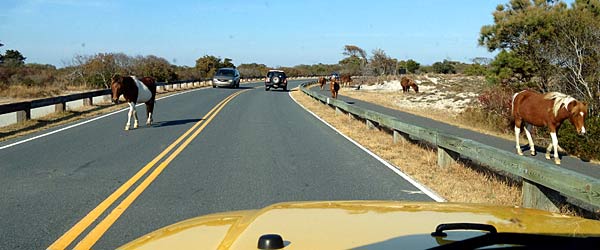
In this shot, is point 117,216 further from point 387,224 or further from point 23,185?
point 387,224

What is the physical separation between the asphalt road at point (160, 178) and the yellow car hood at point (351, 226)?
268cm

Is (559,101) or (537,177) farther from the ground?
(559,101)

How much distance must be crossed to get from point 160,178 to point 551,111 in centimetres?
803

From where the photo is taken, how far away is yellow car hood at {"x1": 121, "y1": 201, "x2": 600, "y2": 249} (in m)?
2.77

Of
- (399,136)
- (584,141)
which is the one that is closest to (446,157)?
(399,136)

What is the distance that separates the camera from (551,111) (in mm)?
11945

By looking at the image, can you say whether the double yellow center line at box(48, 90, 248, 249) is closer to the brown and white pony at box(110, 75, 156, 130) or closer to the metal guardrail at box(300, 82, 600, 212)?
the metal guardrail at box(300, 82, 600, 212)

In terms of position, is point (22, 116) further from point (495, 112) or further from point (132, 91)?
point (495, 112)

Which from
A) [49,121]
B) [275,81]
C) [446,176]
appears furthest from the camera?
[275,81]

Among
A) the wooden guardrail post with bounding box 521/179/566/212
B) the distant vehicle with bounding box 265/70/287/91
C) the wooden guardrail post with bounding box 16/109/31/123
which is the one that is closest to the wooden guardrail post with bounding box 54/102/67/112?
the wooden guardrail post with bounding box 16/109/31/123

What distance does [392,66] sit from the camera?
75000mm

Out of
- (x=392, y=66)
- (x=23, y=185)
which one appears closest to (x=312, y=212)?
(x=23, y=185)

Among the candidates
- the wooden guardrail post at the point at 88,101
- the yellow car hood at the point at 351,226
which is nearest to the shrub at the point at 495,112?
the wooden guardrail post at the point at 88,101

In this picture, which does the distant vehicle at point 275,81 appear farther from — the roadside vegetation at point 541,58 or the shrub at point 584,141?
the shrub at point 584,141
